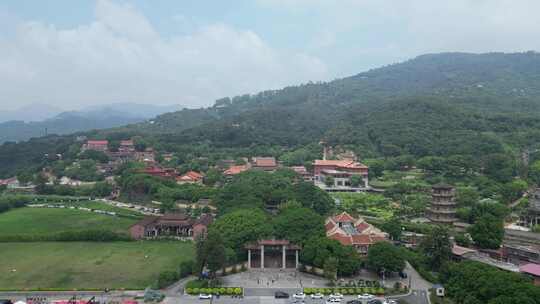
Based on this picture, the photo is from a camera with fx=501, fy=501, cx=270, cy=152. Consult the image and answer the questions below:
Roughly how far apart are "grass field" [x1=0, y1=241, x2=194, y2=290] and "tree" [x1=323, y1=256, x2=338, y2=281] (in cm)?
921

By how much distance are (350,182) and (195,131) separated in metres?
36.8

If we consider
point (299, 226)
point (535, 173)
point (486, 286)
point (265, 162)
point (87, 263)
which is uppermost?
point (265, 162)

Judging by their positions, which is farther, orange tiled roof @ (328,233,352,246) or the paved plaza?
orange tiled roof @ (328,233,352,246)

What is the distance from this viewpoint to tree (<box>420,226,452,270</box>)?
91.9ft

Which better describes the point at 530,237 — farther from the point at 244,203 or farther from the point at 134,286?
the point at 134,286

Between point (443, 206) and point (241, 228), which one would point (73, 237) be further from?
point (443, 206)

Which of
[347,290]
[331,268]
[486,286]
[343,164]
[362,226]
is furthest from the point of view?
[343,164]

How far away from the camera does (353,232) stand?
33438mm

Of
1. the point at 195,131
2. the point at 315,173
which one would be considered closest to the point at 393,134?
the point at 315,173

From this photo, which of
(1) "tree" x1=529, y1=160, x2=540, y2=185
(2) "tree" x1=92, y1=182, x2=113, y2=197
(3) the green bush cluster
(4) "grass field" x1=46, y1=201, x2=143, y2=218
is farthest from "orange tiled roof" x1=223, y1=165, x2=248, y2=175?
(1) "tree" x1=529, y1=160, x2=540, y2=185

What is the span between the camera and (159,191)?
157 feet

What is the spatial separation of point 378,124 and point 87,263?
5201 cm

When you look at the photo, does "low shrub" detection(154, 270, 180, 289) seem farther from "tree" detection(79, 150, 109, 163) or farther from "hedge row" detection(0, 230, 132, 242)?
"tree" detection(79, 150, 109, 163)

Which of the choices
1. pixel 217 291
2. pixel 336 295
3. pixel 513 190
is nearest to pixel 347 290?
pixel 336 295
